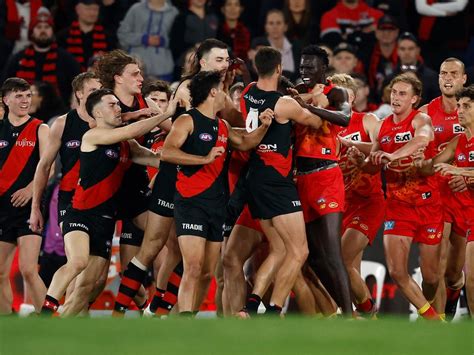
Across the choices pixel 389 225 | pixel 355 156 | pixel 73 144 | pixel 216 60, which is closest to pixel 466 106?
pixel 355 156

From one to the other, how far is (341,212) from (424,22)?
7.58 metres

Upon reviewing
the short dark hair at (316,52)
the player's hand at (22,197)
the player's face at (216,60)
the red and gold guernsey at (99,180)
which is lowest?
the player's hand at (22,197)

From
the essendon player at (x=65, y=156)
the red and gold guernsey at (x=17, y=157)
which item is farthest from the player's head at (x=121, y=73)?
the red and gold guernsey at (x=17, y=157)

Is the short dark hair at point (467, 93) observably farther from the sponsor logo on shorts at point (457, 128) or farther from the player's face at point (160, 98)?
the player's face at point (160, 98)

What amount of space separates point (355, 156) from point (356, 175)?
2.09 feet

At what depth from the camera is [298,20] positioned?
64.3 feet

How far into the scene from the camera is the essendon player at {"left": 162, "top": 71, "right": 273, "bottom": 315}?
1205 cm

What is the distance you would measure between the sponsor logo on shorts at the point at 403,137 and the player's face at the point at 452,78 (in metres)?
1.00

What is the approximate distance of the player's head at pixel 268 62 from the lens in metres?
12.5

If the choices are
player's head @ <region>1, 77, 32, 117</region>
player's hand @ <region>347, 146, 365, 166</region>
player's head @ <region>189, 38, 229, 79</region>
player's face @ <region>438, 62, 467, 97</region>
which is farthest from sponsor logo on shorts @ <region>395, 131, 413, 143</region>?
player's head @ <region>1, 77, 32, 117</region>

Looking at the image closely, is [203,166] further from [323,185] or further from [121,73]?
[121,73]

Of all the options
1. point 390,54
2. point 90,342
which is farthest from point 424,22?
point 90,342

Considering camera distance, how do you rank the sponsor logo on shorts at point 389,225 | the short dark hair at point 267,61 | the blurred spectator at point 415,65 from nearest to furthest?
the short dark hair at point 267,61 < the sponsor logo on shorts at point 389,225 < the blurred spectator at point 415,65

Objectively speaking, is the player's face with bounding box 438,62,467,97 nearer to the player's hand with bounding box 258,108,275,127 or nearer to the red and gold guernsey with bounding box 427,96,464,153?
the red and gold guernsey with bounding box 427,96,464,153
